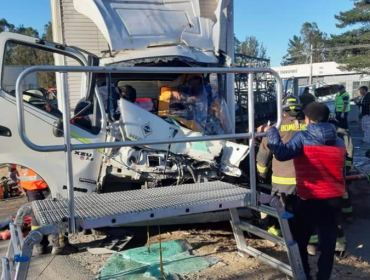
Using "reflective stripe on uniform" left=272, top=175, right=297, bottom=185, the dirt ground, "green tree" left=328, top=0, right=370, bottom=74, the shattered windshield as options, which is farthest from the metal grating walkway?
"green tree" left=328, top=0, right=370, bottom=74

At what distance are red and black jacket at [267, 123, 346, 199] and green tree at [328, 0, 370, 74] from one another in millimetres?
27868

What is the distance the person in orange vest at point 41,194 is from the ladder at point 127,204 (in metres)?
1.37

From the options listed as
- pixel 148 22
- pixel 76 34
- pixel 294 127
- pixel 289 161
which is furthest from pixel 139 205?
pixel 76 34

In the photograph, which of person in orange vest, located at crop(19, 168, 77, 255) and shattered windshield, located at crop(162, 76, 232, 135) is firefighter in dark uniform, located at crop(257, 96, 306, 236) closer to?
shattered windshield, located at crop(162, 76, 232, 135)

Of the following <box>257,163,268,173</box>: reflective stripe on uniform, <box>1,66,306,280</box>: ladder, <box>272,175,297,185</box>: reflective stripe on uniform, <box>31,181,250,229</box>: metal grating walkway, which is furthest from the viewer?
<box>257,163,268,173</box>: reflective stripe on uniform

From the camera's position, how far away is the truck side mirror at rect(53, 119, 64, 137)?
4629 millimetres

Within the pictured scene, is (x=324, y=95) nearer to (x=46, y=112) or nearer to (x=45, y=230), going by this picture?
(x=46, y=112)

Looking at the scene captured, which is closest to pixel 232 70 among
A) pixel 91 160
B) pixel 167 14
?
pixel 91 160

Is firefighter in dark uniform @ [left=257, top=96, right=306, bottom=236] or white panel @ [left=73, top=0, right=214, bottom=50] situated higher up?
white panel @ [left=73, top=0, right=214, bottom=50]

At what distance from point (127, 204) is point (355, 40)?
112 ft

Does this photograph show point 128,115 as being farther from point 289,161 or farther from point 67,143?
point 67,143

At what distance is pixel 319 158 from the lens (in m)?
3.61

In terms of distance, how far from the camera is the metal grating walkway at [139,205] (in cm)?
292

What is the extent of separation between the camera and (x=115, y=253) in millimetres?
4492
